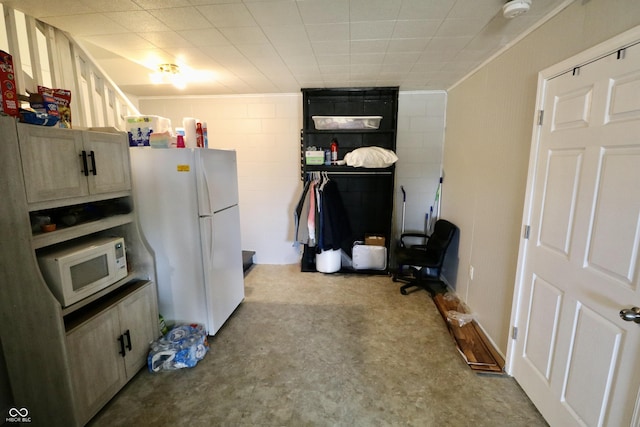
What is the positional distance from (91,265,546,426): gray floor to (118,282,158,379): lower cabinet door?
0.48 ft

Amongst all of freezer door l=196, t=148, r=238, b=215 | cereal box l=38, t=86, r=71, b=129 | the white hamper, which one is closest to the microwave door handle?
cereal box l=38, t=86, r=71, b=129

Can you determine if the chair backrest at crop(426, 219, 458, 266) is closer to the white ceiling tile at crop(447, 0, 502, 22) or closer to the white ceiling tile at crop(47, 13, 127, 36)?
the white ceiling tile at crop(447, 0, 502, 22)

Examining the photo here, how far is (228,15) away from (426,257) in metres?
3.01

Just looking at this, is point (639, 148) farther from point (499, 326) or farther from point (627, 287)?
point (499, 326)

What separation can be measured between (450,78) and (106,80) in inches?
136

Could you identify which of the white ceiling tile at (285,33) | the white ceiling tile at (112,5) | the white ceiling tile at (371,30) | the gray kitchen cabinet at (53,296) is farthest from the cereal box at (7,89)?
the white ceiling tile at (371,30)

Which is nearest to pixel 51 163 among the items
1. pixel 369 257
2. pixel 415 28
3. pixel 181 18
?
pixel 181 18

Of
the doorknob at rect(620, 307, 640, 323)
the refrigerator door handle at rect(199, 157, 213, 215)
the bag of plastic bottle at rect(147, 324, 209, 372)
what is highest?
the refrigerator door handle at rect(199, 157, 213, 215)

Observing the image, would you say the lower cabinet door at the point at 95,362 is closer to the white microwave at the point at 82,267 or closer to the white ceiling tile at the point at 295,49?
the white microwave at the point at 82,267

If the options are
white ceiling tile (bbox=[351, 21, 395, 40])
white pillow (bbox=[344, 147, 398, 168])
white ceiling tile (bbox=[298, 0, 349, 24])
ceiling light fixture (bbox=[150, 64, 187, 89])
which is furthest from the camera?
white pillow (bbox=[344, 147, 398, 168])

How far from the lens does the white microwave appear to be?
1479mm

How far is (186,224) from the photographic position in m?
2.31

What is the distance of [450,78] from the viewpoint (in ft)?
10.2

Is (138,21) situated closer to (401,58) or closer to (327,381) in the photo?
(401,58)
